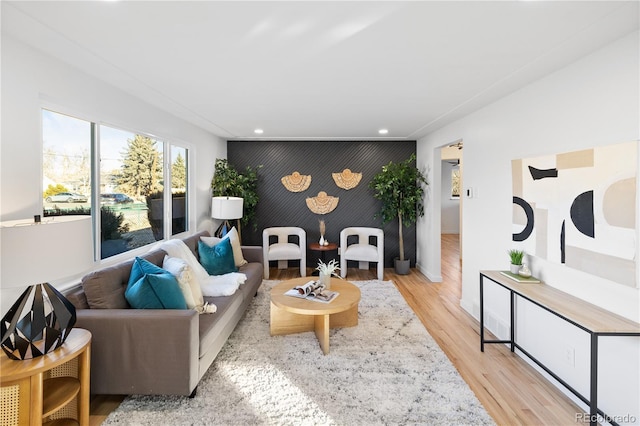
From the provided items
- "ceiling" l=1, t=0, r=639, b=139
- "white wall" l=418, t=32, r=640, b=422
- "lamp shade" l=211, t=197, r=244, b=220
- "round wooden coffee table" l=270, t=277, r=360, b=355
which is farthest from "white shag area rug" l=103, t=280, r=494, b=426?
"ceiling" l=1, t=0, r=639, b=139

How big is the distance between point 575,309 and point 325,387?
178 centimetres

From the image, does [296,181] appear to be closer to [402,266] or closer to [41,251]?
[402,266]

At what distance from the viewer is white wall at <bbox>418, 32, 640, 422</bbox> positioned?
6.04ft

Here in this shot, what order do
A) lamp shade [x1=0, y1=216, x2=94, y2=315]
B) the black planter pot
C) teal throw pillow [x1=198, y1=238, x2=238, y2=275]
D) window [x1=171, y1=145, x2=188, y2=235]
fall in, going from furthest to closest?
the black planter pot → window [x1=171, y1=145, x2=188, y2=235] → teal throw pillow [x1=198, y1=238, x2=238, y2=275] → lamp shade [x1=0, y1=216, x2=94, y2=315]

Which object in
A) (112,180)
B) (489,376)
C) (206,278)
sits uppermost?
(112,180)

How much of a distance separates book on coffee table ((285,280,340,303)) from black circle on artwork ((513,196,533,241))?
178 cm

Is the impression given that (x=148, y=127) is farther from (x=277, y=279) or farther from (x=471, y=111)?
(x=471, y=111)

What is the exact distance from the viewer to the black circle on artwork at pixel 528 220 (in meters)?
2.62

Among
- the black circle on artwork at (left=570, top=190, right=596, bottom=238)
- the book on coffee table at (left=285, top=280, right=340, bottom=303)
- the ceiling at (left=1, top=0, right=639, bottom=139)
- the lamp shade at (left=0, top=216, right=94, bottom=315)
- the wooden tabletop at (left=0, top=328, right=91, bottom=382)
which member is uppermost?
the ceiling at (left=1, top=0, right=639, bottom=139)

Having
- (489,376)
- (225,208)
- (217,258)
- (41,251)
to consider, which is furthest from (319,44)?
(225,208)

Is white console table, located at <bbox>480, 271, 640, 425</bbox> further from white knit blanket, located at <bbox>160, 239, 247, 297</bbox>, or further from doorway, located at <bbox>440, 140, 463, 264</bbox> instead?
doorway, located at <bbox>440, 140, 463, 264</bbox>

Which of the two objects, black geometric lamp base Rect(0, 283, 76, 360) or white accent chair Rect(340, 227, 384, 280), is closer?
black geometric lamp base Rect(0, 283, 76, 360)

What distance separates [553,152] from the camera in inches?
95.0

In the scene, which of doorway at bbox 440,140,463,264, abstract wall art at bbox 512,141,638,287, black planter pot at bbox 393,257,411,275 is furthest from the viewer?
doorway at bbox 440,140,463,264
